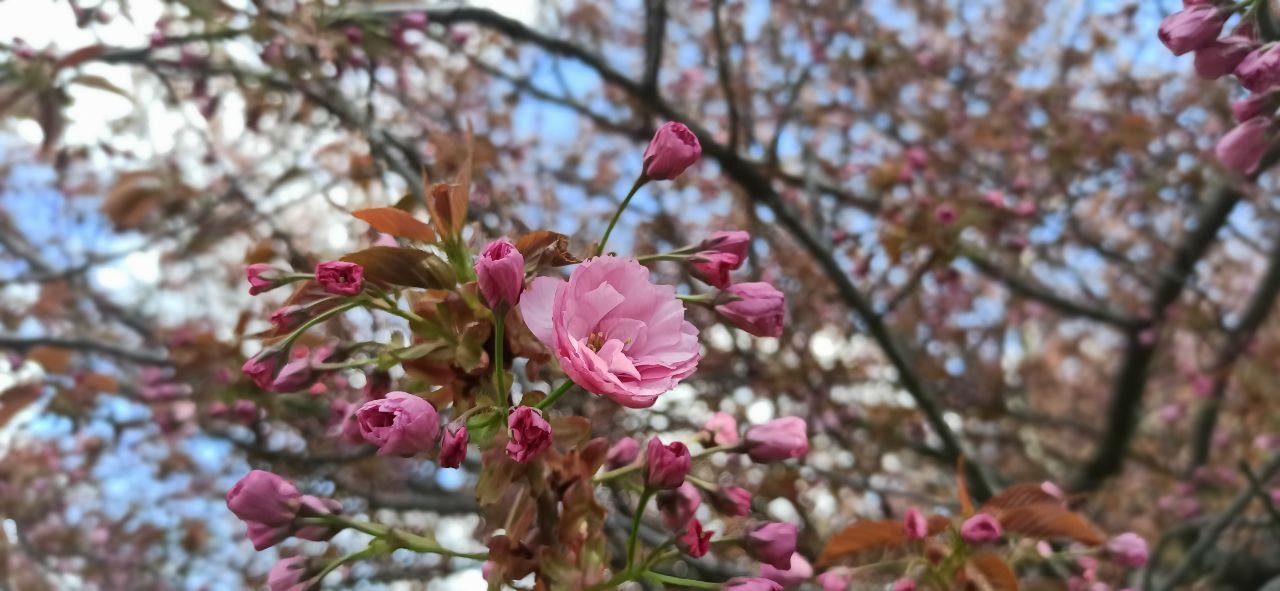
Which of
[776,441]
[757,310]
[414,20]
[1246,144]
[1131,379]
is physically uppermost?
[414,20]

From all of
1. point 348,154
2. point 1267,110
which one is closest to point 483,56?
point 348,154

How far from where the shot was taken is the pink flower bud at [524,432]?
2.97 ft

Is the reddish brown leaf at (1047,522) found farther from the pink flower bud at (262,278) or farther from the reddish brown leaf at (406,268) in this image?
the pink flower bud at (262,278)

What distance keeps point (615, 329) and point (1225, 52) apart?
0.93 metres

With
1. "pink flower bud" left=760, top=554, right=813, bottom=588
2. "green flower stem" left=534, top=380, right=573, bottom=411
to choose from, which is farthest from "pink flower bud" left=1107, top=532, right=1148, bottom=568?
"green flower stem" left=534, top=380, right=573, bottom=411

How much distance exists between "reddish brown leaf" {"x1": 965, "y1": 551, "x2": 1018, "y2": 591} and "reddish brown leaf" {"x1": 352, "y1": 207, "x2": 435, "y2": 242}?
3.04ft

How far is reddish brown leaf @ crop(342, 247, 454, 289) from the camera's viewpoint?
105cm

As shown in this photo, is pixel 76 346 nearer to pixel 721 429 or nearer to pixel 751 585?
pixel 721 429

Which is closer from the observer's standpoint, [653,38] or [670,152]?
[670,152]

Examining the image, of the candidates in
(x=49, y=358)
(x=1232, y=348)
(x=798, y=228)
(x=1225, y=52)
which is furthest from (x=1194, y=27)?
(x=1232, y=348)

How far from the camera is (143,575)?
5715 mm

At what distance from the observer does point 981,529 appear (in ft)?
4.54

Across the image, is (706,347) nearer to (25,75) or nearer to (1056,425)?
(1056,425)

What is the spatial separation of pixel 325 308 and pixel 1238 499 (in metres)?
2.49
